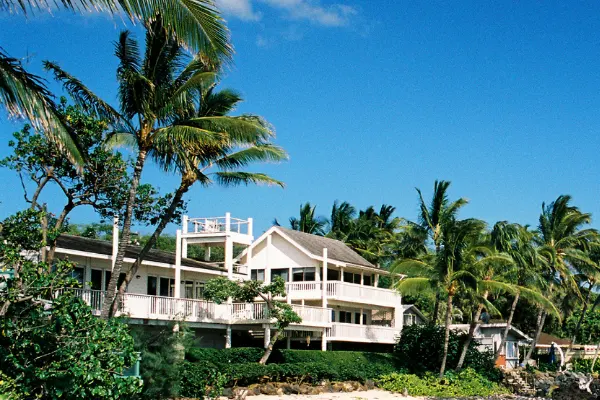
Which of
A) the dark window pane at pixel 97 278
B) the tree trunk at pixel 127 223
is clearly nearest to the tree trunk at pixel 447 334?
the dark window pane at pixel 97 278

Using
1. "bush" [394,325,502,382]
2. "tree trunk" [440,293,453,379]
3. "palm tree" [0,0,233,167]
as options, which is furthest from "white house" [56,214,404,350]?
"palm tree" [0,0,233,167]

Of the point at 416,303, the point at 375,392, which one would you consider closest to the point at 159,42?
the point at 375,392

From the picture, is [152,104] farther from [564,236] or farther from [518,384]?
[564,236]

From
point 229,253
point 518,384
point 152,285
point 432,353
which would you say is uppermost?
point 229,253

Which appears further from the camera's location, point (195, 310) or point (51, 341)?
point (195, 310)

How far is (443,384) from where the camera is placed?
35.9m

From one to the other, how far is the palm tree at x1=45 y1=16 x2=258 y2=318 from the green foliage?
1595cm

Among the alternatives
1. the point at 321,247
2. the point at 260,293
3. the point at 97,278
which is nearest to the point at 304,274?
the point at 321,247

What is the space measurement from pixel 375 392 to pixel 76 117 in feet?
60.1

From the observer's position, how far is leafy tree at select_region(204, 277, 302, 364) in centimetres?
3190

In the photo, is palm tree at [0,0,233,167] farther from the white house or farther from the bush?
the bush

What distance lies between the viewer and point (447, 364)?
39.2 meters

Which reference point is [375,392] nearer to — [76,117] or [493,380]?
[493,380]

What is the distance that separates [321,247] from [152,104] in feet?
71.6
